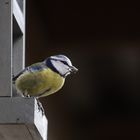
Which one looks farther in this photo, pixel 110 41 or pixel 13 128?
pixel 110 41

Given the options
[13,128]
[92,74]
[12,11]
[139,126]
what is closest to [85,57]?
[92,74]

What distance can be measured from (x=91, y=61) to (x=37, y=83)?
144 cm

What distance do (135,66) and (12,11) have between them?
4.67 feet

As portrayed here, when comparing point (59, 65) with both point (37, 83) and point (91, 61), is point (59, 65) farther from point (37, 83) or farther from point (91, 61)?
point (91, 61)

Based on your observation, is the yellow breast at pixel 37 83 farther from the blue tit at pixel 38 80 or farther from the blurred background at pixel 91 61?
the blurred background at pixel 91 61

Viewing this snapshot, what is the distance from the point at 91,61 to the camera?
16.5 feet

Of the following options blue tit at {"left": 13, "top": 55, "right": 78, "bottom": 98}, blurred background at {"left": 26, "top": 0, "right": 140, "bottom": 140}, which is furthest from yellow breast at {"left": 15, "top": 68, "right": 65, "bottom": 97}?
blurred background at {"left": 26, "top": 0, "right": 140, "bottom": 140}

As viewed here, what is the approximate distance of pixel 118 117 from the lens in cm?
516

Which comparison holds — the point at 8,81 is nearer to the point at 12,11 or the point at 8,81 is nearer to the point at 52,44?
the point at 12,11

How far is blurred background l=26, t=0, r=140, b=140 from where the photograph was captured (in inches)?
189

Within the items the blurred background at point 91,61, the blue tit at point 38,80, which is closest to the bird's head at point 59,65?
the blue tit at point 38,80

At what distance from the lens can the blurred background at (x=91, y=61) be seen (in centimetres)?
479

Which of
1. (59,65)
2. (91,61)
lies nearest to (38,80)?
(59,65)

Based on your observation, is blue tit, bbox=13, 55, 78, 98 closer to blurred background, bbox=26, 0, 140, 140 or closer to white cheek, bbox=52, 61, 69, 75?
white cheek, bbox=52, 61, 69, 75
